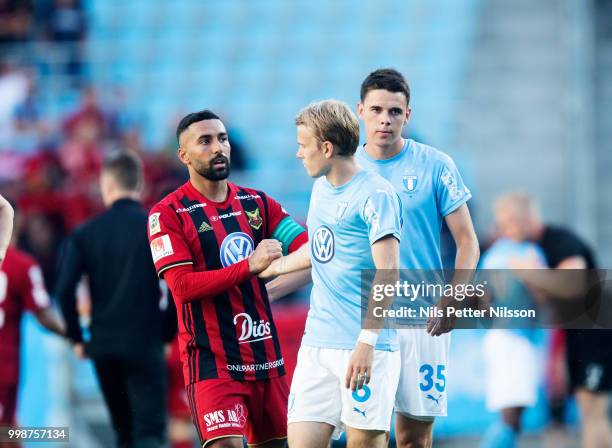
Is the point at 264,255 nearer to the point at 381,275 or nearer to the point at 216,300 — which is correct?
the point at 216,300

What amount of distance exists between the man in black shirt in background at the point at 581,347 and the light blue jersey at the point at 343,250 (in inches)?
128

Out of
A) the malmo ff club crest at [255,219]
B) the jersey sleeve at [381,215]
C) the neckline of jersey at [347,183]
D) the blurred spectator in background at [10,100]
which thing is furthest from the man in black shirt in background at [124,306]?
the blurred spectator in background at [10,100]

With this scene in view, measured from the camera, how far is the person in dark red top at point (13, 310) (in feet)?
25.7

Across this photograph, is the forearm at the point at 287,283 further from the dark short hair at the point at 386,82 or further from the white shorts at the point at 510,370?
the white shorts at the point at 510,370

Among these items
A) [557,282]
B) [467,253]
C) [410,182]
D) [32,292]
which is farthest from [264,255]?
[32,292]

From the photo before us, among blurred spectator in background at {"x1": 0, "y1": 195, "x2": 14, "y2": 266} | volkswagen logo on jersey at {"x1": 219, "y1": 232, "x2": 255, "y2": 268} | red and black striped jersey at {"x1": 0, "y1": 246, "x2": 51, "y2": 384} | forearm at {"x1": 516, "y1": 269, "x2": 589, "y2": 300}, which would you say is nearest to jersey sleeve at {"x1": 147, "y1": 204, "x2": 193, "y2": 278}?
volkswagen logo on jersey at {"x1": 219, "y1": 232, "x2": 255, "y2": 268}

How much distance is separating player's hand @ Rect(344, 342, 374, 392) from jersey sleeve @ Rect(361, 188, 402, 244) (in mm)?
462

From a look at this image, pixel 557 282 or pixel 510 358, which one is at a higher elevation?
pixel 557 282

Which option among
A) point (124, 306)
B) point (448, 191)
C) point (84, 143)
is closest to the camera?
point (448, 191)

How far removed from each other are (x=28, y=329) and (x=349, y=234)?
17.3 feet

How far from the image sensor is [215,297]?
17.5ft

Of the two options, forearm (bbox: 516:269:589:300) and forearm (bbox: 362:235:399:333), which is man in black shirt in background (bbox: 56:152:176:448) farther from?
forearm (bbox: 362:235:399:333)

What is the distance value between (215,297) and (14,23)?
10.5 metres

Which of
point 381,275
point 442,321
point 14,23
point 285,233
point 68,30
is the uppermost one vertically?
point 14,23
